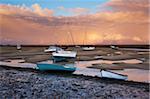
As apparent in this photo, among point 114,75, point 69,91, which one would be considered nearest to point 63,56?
point 114,75

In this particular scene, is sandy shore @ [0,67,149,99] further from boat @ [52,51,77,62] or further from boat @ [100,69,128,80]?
boat @ [52,51,77,62]

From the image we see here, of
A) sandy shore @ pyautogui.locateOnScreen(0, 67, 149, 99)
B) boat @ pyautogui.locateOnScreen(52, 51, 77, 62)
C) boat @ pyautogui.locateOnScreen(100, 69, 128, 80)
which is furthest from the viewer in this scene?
boat @ pyautogui.locateOnScreen(52, 51, 77, 62)

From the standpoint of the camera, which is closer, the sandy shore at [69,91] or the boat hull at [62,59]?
the sandy shore at [69,91]

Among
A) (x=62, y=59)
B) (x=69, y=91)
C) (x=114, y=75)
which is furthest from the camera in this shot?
(x=62, y=59)

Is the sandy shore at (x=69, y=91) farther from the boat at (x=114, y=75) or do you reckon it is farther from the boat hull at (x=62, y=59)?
the boat hull at (x=62, y=59)

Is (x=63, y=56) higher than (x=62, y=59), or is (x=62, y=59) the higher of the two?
(x=63, y=56)

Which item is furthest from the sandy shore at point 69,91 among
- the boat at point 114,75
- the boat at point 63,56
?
the boat at point 63,56

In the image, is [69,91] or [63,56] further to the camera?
[63,56]

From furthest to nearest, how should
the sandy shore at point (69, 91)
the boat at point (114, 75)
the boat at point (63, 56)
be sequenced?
the boat at point (63, 56), the boat at point (114, 75), the sandy shore at point (69, 91)

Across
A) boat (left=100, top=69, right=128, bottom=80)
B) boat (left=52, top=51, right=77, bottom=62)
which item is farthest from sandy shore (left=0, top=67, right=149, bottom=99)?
boat (left=52, top=51, right=77, bottom=62)

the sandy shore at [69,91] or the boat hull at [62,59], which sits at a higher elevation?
the sandy shore at [69,91]

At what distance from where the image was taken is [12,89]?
57.6 feet

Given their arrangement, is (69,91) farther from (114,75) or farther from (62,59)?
(62,59)

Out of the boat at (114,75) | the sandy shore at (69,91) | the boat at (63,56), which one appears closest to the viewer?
the sandy shore at (69,91)
